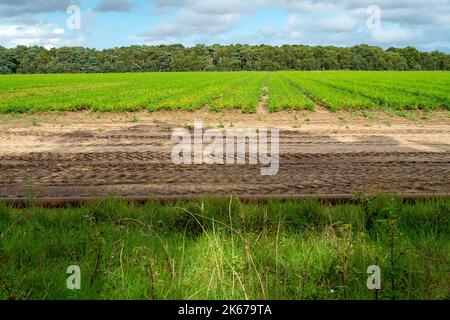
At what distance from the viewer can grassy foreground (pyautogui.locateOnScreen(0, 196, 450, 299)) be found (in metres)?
3.85

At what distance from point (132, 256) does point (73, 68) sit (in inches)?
5415

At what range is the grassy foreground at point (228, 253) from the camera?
152 inches

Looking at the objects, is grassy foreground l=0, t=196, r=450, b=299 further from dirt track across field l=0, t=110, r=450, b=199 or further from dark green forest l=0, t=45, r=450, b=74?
dark green forest l=0, t=45, r=450, b=74

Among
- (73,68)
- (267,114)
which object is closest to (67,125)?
(267,114)

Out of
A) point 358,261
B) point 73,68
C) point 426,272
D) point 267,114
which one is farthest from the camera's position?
point 73,68

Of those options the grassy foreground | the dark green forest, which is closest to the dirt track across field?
the grassy foreground

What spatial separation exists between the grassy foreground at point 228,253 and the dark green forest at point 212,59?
13568cm

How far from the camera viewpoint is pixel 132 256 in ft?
14.6

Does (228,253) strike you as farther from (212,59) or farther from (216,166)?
(212,59)

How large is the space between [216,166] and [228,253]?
5.53 meters

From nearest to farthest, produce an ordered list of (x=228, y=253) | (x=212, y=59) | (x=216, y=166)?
1. (x=228, y=253)
2. (x=216, y=166)
3. (x=212, y=59)

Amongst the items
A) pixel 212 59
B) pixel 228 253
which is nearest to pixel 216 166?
pixel 228 253

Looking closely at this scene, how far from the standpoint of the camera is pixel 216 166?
33.1 feet

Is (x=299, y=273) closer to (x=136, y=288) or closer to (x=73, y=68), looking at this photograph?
(x=136, y=288)
